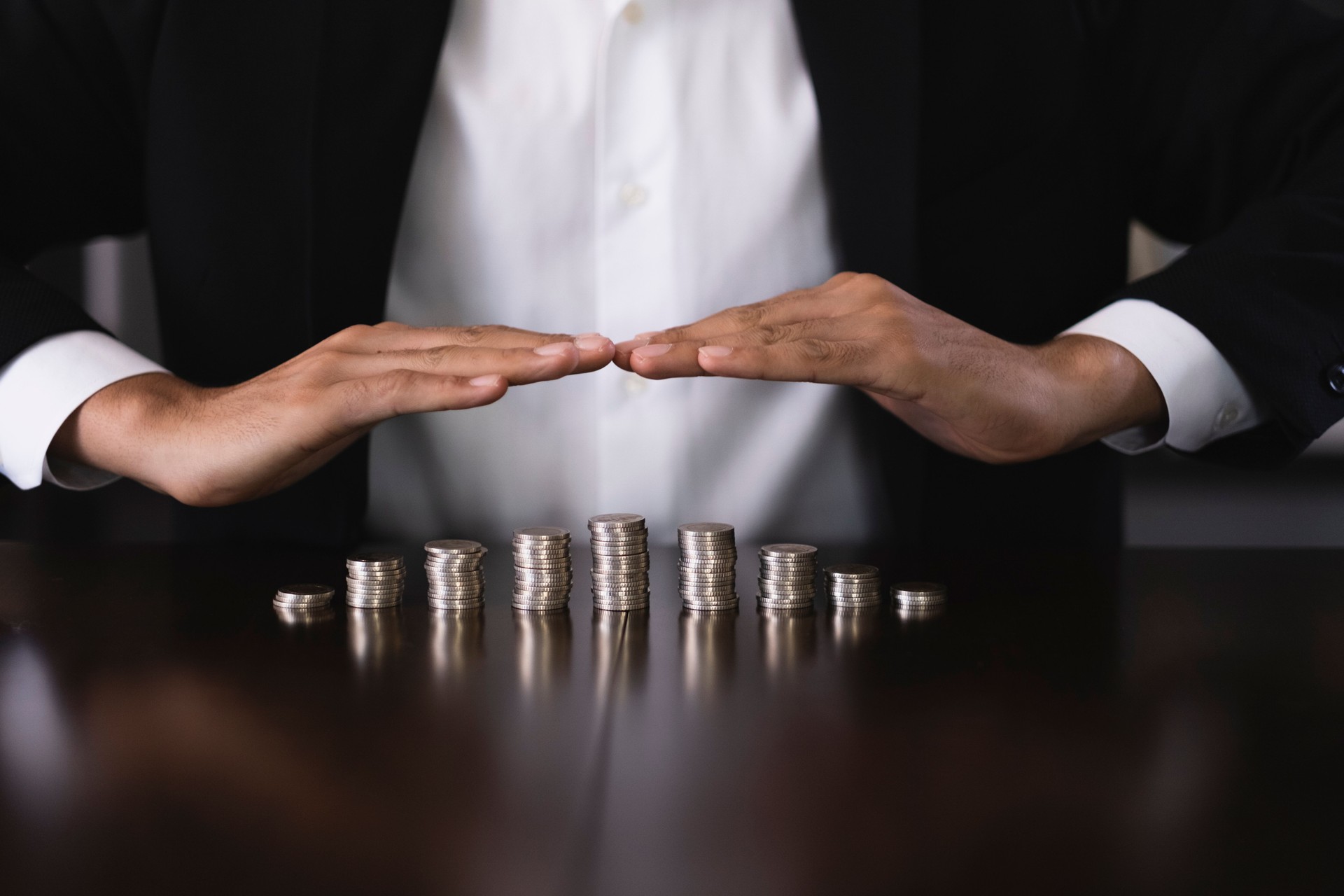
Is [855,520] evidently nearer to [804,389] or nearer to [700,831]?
[804,389]

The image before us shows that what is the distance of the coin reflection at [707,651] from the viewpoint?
0.85 meters

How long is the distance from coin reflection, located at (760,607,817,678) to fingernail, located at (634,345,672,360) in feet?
0.92

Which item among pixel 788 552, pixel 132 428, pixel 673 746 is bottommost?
pixel 673 746

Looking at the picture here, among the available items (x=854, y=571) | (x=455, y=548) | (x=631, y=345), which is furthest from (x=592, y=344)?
(x=854, y=571)

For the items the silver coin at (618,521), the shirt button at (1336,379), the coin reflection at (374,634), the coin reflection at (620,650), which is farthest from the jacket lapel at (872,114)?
the coin reflection at (374,634)

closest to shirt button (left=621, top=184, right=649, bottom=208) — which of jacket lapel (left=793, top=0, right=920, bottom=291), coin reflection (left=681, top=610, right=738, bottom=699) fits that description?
jacket lapel (left=793, top=0, right=920, bottom=291)

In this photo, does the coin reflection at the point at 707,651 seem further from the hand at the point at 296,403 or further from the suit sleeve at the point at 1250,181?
the suit sleeve at the point at 1250,181

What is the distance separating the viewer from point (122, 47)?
1.64m

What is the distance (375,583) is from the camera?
112 cm

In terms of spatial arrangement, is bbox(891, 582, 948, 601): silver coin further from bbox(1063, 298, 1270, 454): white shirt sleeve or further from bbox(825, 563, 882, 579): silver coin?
bbox(1063, 298, 1270, 454): white shirt sleeve

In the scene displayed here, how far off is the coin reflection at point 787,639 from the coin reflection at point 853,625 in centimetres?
2

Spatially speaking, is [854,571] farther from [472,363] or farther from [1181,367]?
[1181,367]

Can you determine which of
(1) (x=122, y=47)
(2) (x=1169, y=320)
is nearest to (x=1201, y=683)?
(2) (x=1169, y=320)

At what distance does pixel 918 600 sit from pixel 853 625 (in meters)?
0.10
